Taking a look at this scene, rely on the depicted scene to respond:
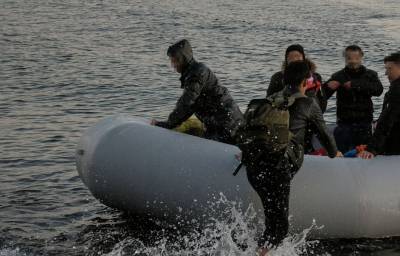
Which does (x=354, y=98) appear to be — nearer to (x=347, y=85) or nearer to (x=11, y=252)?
(x=347, y=85)

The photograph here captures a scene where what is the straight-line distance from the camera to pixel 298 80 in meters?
6.54

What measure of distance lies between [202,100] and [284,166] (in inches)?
67.3

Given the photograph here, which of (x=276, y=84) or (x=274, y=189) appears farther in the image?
(x=276, y=84)

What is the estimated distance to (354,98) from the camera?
8461mm

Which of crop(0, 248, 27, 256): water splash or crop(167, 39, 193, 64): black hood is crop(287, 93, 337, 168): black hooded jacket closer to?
crop(167, 39, 193, 64): black hood

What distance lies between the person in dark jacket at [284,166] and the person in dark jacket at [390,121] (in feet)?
2.86

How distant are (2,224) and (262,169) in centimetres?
343

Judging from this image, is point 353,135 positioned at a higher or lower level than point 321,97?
lower

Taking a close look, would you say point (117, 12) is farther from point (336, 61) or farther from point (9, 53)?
point (336, 61)

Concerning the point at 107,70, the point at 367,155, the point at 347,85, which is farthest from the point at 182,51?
the point at 107,70

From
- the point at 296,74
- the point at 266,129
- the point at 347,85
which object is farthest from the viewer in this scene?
the point at 347,85

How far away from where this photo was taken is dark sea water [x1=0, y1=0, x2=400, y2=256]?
325 inches

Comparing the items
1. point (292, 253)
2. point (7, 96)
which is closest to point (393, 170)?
point (292, 253)

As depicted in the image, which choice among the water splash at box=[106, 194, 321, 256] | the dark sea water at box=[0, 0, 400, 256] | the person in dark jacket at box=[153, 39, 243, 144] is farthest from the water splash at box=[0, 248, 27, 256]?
the person in dark jacket at box=[153, 39, 243, 144]
